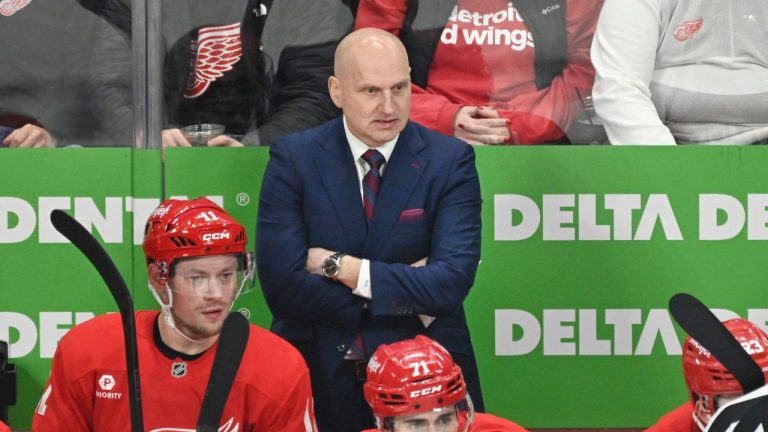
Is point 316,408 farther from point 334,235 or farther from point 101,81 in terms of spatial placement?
point 101,81

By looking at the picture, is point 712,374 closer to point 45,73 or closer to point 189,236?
point 189,236

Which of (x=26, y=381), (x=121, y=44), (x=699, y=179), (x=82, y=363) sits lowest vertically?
(x=26, y=381)

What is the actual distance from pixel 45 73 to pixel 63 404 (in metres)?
1.39

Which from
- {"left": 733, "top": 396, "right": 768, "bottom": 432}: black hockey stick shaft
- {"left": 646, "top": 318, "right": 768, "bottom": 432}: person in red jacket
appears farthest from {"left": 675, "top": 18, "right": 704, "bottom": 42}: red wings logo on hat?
{"left": 733, "top": 396, "right": 768, "bottom": 432}: black hockey stick shaft

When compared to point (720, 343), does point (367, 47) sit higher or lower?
higher

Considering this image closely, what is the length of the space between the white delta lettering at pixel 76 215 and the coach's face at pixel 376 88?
26.3 inches

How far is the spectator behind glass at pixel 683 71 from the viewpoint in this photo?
4391mm

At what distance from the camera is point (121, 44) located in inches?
173

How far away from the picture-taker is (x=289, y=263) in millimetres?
3734

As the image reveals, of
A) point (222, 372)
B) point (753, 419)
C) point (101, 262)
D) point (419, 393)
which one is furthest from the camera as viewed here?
point (419, 393)

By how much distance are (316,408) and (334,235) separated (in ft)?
1.49

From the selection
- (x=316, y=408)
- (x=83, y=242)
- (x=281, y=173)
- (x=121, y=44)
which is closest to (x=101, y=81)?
(x=121, y=44)

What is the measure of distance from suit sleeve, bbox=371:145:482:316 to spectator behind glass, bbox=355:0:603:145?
0.51 m

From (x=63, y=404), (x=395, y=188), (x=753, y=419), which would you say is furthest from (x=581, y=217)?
(x=753, y=419)
